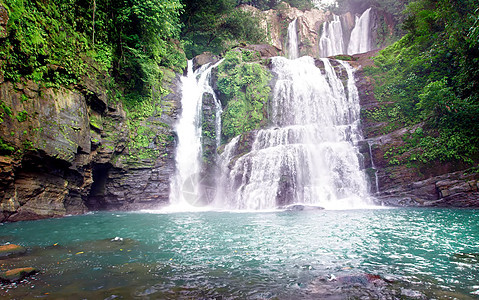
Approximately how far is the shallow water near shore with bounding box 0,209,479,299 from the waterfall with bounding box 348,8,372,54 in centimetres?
3221

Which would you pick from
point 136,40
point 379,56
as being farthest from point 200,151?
point 379,56

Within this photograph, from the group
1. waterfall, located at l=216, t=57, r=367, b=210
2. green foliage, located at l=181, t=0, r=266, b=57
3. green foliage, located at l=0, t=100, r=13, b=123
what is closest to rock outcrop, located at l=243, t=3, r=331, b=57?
green foliage, located at l=181, t=0, r=266, b=57

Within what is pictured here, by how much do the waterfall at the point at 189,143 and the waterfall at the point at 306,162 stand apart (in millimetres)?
2022

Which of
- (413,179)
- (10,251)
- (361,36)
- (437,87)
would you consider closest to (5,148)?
(10,251)

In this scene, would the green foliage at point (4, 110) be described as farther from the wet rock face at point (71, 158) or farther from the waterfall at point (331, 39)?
the waterfall at point (331, 39)

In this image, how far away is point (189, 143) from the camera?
1912cm

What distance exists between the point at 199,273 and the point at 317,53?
123 ft

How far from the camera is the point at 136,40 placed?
1488cm

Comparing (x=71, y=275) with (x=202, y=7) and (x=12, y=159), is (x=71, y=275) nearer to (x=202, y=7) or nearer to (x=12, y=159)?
(x=12, y=159)

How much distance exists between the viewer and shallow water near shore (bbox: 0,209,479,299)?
10.7 feet

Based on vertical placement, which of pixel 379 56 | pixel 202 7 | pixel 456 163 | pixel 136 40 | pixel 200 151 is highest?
pixel 202 7

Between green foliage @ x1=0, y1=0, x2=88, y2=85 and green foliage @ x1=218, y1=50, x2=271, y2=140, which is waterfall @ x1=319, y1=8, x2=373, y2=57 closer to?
green foliage @ x1=218, y1=50, x2=271, y2=140

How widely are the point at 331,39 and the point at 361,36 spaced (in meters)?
3.92

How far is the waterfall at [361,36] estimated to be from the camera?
34.1 metres
